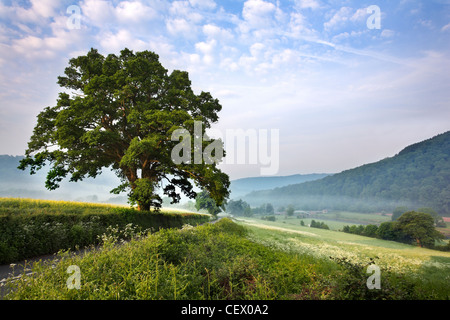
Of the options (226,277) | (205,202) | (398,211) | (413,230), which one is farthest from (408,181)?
(205,202)

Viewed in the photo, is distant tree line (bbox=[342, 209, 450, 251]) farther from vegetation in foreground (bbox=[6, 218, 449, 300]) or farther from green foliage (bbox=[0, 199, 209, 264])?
green foliage (bbox=[0, 199, 209, 264])

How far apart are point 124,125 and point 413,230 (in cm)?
2132

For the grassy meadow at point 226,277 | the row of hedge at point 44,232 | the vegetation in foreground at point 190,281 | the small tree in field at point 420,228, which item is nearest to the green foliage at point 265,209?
the small tree in field at point 420,228

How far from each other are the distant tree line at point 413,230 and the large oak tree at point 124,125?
1009 centimetres

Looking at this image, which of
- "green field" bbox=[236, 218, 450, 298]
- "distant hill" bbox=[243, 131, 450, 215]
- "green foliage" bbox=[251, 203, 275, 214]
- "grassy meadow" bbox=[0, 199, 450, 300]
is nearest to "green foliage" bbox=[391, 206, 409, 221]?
"distant hill" bbox=[243, 131, 450, 215]

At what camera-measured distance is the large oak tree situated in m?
16.7

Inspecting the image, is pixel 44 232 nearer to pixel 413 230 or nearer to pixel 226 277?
pixel 226 277

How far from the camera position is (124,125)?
20078 millimetres

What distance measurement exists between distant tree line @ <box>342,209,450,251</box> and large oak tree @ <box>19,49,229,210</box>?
10.1 m

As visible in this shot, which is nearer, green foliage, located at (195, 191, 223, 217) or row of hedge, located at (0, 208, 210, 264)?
row of hedge, located at (0, 208, 210, 264)

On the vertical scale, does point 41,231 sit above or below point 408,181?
below

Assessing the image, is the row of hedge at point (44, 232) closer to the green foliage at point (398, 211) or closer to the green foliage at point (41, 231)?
the green foliage at point (41, 231)
